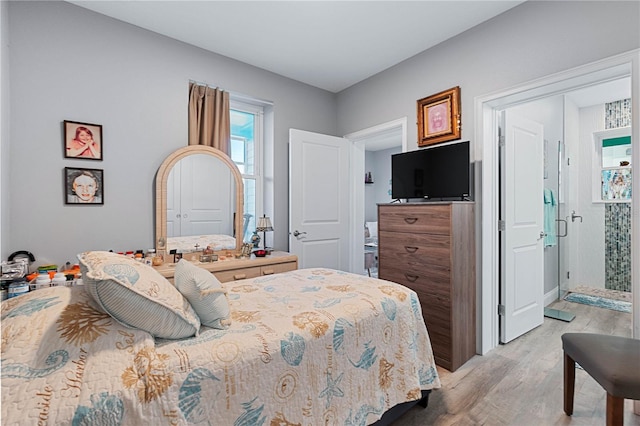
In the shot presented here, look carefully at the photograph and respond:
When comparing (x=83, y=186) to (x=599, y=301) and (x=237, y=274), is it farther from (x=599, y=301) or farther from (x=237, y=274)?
(x=599, y=301)

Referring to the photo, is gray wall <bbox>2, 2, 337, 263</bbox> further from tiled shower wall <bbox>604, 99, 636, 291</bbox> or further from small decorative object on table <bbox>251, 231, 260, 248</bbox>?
tiled shower wall <bbox>604, 99, 636, 291</bbox>

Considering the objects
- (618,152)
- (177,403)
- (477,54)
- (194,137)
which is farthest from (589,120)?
(177,403)

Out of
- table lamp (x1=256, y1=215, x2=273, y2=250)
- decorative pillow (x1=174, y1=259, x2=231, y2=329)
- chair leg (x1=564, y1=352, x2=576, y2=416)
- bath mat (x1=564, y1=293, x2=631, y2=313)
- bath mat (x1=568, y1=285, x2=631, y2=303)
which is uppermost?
table lamp (x1=256, y1=215, x2=273, y2=250)

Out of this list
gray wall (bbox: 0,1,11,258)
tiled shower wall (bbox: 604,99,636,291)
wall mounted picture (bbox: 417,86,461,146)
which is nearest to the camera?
gray wall (bbox: 0,1,11,258)

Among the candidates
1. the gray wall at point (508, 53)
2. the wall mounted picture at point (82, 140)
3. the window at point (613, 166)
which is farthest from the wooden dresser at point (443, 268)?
the window at point (613, 166)

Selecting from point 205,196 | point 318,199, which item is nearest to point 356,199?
point 318,199

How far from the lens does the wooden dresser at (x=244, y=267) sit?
8.18 ft

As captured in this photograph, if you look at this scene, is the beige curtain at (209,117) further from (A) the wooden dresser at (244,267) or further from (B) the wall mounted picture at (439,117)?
(B) the wall mounted picture at (439,117)

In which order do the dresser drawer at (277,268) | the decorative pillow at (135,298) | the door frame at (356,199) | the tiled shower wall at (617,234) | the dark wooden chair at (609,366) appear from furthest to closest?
the tiled shower wall at (617,234), the door frame at (356,199), the dresser drawer at (277,268), the dark wooden chair at (609,366), the decorative pillow at (135,298)

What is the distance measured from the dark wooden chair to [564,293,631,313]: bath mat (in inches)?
104

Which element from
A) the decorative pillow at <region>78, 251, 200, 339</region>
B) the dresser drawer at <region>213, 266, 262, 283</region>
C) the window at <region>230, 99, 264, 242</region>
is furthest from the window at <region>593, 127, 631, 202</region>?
the decorative pillow at <region>78, 251, 200, 339</region>

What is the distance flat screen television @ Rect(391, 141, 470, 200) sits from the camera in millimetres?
2487

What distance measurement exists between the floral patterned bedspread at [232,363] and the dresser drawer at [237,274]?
3.08ft

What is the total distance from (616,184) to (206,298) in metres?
5.65
